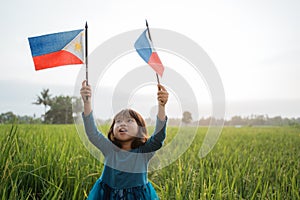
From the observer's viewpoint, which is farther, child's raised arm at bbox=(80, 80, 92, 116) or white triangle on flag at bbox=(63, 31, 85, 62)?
white triangle on flag at bbox=(63, 31, 85, 62)

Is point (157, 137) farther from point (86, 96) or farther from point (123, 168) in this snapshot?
point (86, 96)

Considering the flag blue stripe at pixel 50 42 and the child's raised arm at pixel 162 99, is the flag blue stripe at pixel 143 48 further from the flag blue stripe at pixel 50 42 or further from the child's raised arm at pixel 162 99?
the flag blue stripe at pixel 50 42

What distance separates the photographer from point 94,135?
1.78 meters

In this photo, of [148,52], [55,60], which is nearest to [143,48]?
[148,52]

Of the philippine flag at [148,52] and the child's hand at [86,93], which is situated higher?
the philippine flag at [148,52]

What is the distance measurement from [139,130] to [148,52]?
0.48m

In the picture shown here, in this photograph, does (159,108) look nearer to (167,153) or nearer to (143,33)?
(143,33)

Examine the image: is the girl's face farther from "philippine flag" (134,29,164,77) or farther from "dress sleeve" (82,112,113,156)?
"philippine flag" (134,29,164,77)

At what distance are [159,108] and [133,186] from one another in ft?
1.56

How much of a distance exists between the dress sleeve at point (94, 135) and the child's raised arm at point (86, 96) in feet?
0.10

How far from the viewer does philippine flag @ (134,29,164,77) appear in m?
1.84

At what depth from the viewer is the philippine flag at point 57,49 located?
1876 mm

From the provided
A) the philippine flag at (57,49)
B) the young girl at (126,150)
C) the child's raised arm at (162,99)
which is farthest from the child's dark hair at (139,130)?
the philippine flag at (57,49)

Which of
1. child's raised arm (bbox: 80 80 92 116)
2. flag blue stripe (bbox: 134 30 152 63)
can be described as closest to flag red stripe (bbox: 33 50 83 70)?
child's raised arm (bbox: 80 80 92 116)
